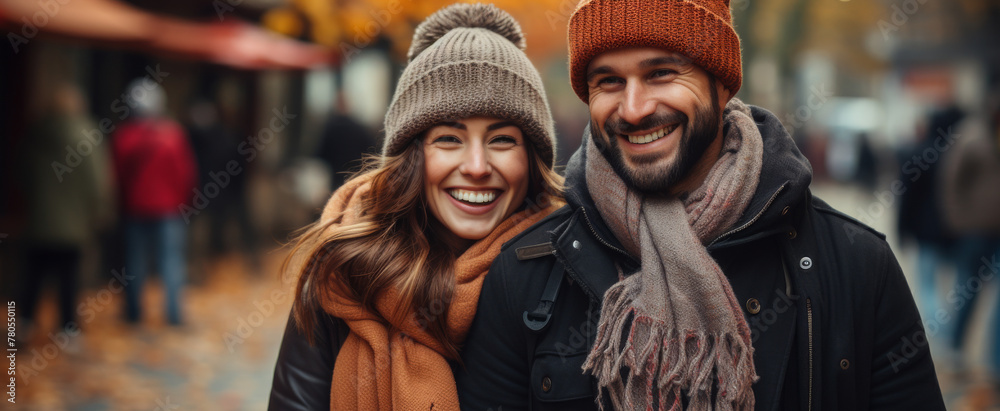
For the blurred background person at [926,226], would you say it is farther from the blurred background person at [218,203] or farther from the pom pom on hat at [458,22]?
the blurred background person at [218,203]

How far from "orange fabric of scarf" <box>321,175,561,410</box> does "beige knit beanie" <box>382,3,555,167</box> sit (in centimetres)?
40

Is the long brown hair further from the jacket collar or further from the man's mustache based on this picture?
the man's mustache

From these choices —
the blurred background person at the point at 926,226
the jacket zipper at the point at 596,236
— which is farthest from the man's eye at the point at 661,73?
the blurred background person at the point at 926,226

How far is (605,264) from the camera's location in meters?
2.38

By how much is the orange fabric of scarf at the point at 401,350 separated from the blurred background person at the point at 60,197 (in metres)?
5.21

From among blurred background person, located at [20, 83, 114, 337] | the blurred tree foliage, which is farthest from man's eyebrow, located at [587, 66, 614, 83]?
the blurred tree foliage

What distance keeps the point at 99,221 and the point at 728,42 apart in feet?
21.6

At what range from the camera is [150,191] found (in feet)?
25.5

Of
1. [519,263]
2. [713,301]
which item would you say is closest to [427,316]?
[519,263]

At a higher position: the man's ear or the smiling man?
the man's ear

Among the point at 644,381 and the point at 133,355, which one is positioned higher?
the point at 133,355

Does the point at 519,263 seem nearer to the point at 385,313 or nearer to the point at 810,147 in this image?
the point at 385,313

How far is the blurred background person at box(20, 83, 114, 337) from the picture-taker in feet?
22.6

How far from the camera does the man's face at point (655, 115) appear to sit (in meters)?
2.27
